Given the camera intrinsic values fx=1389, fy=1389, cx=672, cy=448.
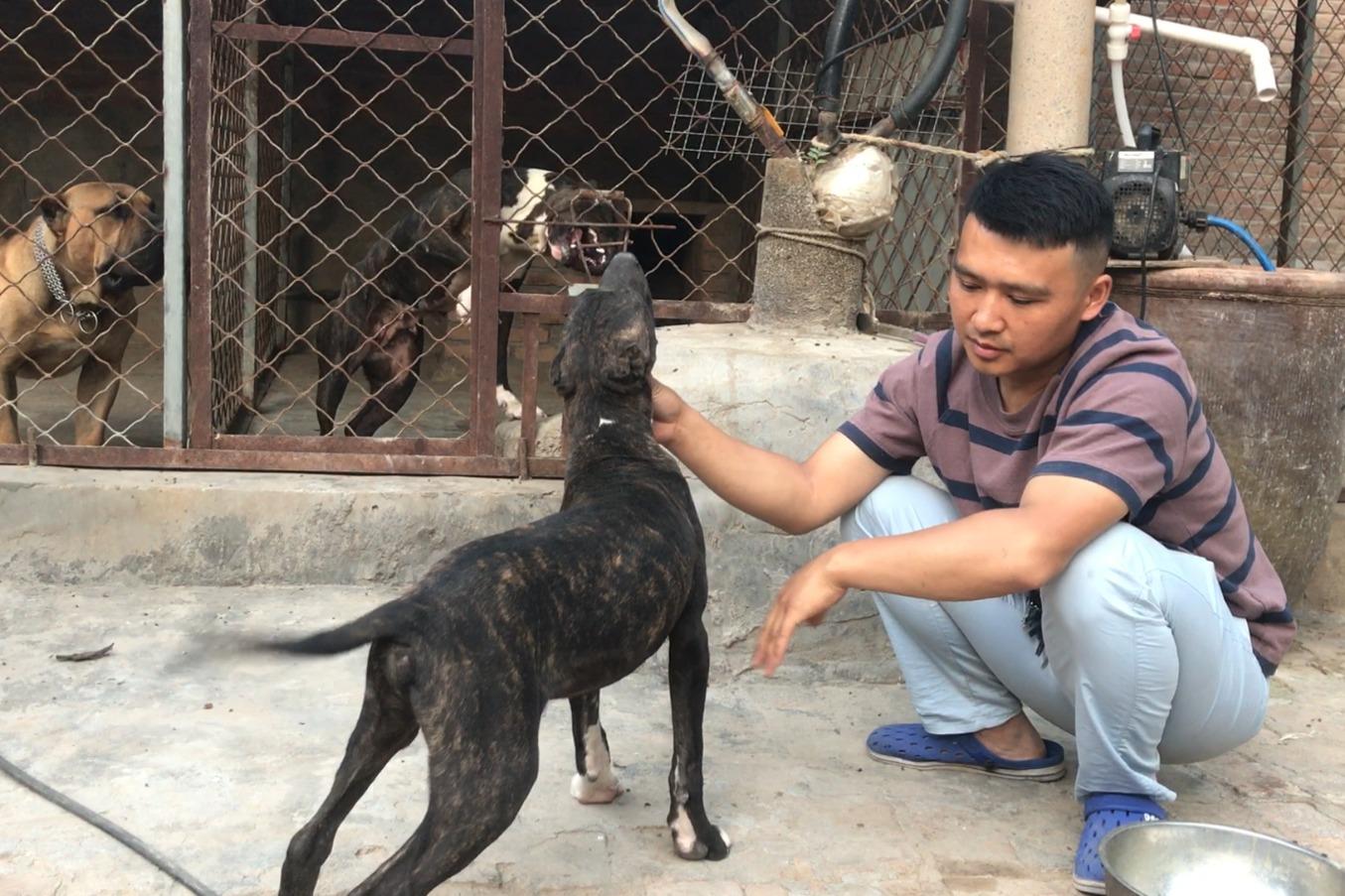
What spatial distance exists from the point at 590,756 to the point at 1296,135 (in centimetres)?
472

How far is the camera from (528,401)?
455 centimetres

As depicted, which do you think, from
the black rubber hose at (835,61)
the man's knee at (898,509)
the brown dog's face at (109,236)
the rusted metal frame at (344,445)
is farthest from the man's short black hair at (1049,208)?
the brown dog's face at (109,236)

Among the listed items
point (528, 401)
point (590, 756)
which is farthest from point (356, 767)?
point (528, 401)

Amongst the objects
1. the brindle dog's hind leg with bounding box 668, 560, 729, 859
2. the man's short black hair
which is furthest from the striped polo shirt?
the brindle dog's hind leg with bounding box 668, 560, 729, 859

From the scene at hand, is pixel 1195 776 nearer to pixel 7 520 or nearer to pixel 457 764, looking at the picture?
pixel 457 764

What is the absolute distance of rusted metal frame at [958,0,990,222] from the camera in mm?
4633

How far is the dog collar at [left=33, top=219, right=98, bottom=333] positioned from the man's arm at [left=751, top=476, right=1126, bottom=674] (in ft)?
13.3

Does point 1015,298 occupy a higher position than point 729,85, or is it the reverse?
point 729,85

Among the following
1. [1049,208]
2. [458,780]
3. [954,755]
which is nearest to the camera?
[458,780]

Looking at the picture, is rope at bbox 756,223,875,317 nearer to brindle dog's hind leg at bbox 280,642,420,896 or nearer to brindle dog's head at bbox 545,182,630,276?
brindle dog's head at bbox 545,182,630,276

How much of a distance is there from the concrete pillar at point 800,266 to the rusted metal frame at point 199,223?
1793mm

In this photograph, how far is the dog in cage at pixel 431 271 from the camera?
5102 mm

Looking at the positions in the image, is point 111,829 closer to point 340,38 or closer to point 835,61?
point 340,38

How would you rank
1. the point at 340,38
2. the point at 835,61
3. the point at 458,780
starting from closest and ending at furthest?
the point at 458,780 < the point at 835,61 < the point at 340,38
